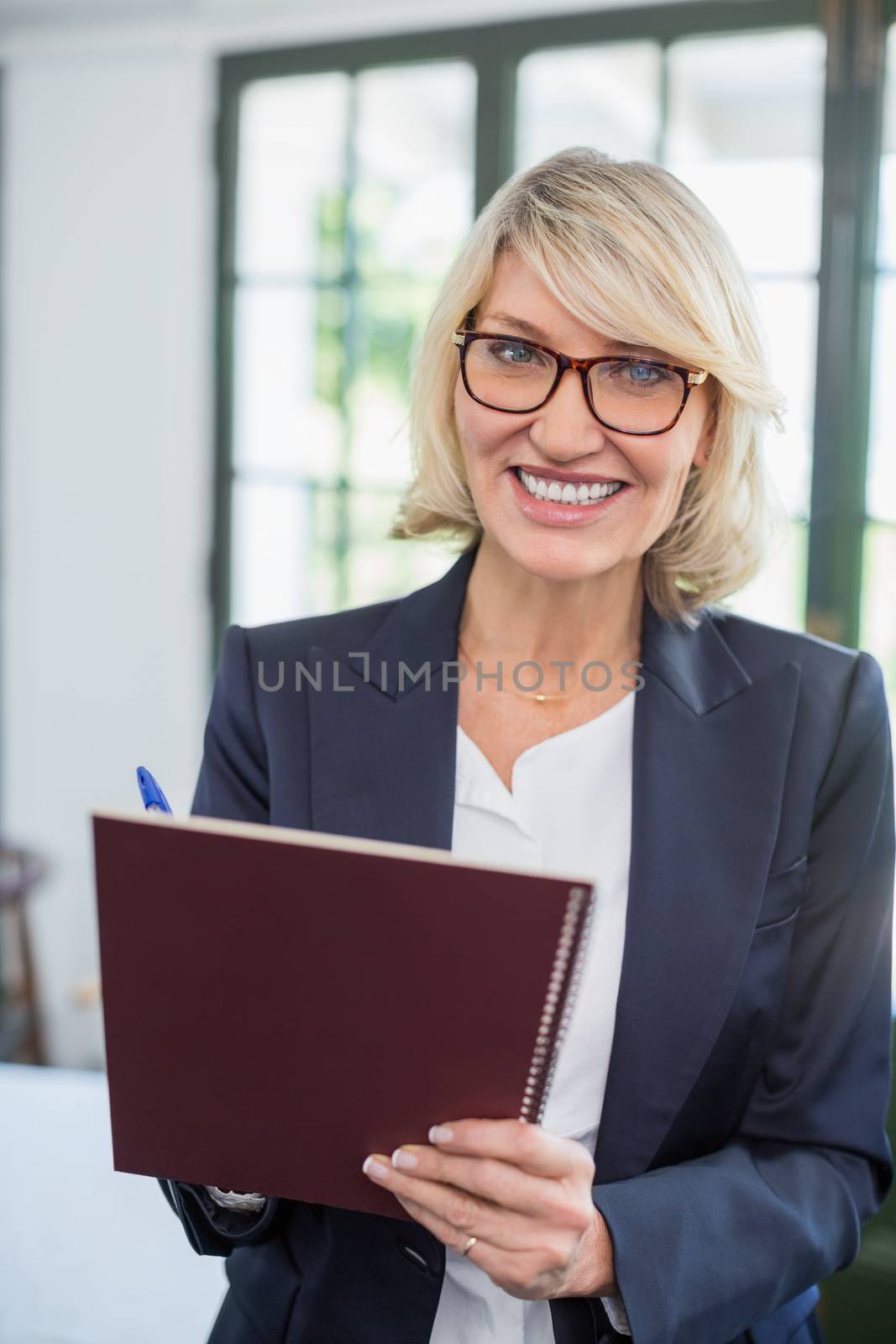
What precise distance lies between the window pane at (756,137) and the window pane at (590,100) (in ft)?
0.26

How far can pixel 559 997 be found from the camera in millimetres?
769

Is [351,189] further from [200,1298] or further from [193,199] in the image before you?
[200,1298]

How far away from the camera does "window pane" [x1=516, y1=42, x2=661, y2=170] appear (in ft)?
9.20

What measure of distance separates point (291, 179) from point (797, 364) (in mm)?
1487

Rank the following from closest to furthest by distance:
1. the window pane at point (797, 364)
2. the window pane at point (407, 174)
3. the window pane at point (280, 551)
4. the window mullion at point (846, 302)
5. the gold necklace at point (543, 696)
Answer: the gold necklace at point (543, 696) → the window mullion at point (846, 302) → the window pane at point (797, 364) → the window pane at point (407, 174) → the window pane at point (280, 551)

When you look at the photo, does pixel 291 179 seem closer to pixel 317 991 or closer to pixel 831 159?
pixel 831 159

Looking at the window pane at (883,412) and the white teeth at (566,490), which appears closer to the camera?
the white teeth at (566,490)

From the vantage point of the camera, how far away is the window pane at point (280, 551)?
11.0ft

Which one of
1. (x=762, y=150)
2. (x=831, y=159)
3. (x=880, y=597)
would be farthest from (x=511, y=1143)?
(x=762, y=150)

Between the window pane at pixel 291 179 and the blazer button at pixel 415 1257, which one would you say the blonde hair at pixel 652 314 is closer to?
the blazer button at pixel 415 1257

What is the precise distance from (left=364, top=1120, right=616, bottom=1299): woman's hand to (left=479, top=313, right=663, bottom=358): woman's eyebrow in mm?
636

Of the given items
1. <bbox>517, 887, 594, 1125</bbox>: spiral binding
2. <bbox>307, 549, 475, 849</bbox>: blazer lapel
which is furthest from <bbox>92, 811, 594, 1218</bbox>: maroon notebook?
<bbox>307, 549, 475, 849</bbox>: blazer lapel

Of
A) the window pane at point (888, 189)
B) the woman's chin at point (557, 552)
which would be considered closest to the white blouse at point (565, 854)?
the woman's chin at point (557, 552)

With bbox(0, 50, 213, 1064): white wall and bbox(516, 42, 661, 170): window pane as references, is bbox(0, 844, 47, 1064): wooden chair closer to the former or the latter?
bbox(0, 50, 213, 1064): white wall
